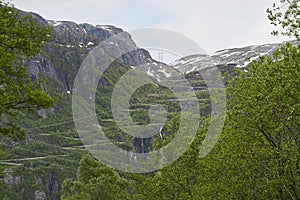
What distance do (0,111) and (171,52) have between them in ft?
77.0

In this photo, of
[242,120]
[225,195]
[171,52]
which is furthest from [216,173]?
[171,52]

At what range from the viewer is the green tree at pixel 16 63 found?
1772 centimetres

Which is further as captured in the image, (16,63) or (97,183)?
(97,183)

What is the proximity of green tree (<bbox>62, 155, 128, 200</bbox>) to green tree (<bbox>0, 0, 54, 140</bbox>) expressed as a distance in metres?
23.6

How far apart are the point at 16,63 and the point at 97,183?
104 ft

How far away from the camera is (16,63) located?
65.9 ft

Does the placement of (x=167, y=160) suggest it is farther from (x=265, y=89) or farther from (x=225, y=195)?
(x=265, y=89)

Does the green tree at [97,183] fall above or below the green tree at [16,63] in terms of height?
below

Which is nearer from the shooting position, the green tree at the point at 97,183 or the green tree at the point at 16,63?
the green tree at the point at 16,63

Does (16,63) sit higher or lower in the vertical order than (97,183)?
higher

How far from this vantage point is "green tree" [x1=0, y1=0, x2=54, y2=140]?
17.7 m

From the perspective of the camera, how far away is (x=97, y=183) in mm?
49438

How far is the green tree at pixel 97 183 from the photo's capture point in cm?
4641

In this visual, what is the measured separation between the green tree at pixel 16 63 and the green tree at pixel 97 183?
23.6 metres
